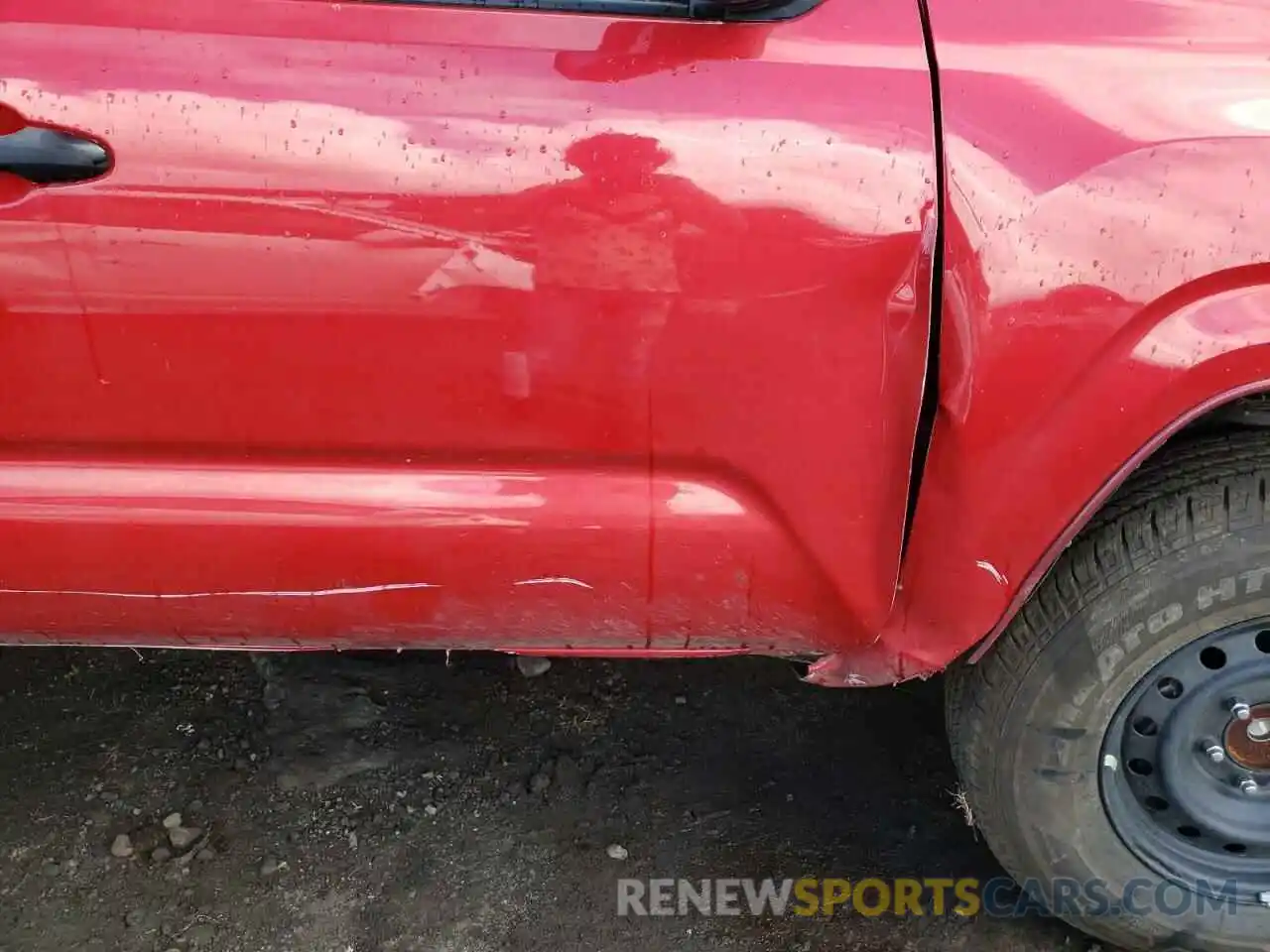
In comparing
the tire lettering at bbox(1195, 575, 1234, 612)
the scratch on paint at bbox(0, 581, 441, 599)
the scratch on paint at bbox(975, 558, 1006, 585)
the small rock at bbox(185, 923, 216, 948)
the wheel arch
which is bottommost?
the small rock at bbox(185, 923, 216, 948)

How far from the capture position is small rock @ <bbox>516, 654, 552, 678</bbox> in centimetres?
263

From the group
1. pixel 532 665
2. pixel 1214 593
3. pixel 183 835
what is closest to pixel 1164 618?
pixel 1214 593

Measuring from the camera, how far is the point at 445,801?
245 cm

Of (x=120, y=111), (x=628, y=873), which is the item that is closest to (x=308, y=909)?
(x=628, y=873)

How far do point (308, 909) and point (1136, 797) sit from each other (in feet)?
5.11

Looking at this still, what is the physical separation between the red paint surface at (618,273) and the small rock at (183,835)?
908 millimetres

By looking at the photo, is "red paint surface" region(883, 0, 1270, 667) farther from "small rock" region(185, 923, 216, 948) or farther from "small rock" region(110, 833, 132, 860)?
"small rock" region(110, 833, 132, 860)

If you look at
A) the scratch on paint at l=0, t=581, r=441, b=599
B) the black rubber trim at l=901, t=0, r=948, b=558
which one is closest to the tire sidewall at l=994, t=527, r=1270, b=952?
the black rubber trim at l=901, t=0, r=948, b=558

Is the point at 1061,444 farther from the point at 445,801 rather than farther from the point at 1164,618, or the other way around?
the point at 445,801

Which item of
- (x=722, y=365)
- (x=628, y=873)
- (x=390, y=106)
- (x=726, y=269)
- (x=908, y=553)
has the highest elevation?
(x=390, y=106)

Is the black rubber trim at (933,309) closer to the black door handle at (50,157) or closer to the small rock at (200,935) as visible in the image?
the black door handle at (50,157)

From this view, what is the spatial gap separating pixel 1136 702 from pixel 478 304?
127 centimetres

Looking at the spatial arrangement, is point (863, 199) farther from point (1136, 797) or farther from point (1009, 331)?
point (1136, 797)

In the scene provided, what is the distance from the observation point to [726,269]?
5.04ft
